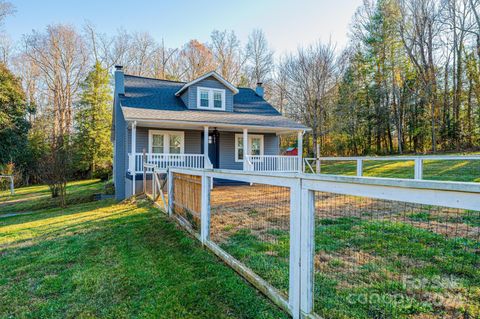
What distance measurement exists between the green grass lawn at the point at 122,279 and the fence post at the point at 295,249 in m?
0.21

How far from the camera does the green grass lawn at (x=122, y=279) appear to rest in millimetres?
2740

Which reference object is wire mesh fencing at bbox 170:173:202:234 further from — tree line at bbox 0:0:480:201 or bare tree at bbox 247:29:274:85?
bare tree at bbox 247:29:274:85

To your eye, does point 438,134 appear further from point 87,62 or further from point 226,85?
point 87,62

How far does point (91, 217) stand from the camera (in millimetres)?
7684

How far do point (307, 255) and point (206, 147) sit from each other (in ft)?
33.7

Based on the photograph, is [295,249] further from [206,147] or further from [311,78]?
[311,78]

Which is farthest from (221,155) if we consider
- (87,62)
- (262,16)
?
(87,62)

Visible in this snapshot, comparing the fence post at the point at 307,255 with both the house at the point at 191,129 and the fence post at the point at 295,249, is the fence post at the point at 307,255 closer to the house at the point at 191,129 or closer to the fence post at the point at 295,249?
the fence post at the point at 295,249

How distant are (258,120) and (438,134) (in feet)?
48.9

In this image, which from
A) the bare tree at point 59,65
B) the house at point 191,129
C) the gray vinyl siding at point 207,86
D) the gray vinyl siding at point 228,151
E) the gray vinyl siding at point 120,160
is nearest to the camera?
the house at point 191,129

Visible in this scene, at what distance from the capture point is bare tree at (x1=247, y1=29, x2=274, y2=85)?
2878 centimetres

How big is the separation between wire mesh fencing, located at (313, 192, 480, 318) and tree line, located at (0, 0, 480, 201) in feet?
45.8

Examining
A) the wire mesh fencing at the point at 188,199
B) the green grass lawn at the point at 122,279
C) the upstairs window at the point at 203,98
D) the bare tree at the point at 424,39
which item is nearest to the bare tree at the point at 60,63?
the upstairs window at the point at 203,98

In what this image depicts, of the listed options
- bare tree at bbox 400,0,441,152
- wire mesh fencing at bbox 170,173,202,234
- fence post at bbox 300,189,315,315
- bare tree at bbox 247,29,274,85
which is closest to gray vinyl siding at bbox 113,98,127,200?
wire mesh fencing at bbox 170,173,202,234
